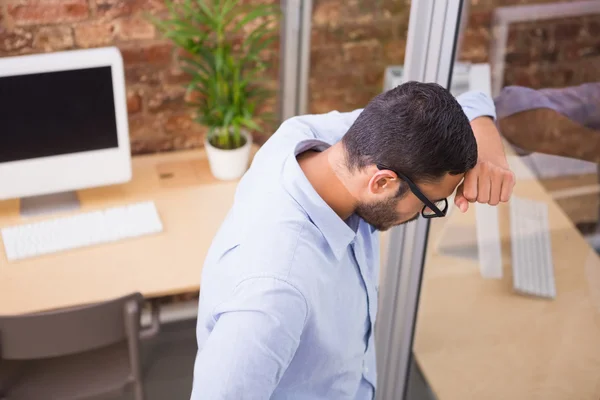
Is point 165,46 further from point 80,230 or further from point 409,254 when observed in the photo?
point 409,254

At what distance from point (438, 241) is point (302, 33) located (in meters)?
1.07

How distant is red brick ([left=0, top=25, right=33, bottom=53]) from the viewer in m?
2.38

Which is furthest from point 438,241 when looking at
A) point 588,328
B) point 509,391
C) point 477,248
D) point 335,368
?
point 335,368

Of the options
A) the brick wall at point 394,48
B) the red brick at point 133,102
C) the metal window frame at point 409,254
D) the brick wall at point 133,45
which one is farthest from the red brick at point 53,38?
the metal window frame at point 409,254

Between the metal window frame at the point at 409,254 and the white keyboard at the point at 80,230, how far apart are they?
0.76 metres

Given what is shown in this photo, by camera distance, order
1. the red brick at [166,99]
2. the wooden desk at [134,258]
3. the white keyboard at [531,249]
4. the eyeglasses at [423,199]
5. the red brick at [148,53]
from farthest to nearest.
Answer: the red brick at [166,99]
the red brick at [148,53]
the wooden desk at [134,258]
the white keyboard at [531,249]
the eyeglasses at [423,199]

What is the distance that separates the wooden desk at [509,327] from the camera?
1.44 m

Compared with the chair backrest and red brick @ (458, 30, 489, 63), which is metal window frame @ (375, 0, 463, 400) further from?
the chair backrest

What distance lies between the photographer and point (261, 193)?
1.29m

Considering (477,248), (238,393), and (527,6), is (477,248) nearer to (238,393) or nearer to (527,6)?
(527,6)

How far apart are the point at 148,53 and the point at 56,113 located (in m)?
0.50

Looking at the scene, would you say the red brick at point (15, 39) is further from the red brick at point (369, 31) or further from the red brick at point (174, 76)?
the red brick at point (369, 31)

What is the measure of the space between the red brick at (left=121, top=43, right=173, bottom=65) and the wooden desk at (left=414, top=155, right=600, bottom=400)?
1.24 metres

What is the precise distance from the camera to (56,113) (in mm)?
2184
